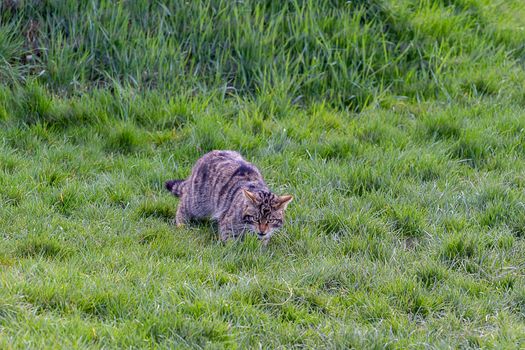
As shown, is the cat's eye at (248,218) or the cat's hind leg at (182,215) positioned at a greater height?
the cat's eye at (248,218)

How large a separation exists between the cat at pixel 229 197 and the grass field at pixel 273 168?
139 mm

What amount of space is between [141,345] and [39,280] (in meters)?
0.94

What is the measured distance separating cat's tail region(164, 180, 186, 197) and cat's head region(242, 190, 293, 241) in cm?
82

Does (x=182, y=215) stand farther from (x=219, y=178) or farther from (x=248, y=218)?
(x=248, y=218)

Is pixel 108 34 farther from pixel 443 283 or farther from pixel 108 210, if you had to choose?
pixel 443 283

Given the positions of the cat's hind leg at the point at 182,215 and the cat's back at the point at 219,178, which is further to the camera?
the cat's back at the point at 219,178

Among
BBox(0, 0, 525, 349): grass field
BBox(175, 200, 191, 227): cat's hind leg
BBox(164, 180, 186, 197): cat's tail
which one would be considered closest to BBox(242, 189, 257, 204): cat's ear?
BBox(0, 0, 525, 349): grass field

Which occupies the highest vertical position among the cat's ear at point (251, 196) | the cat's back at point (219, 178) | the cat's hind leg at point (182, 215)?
the cat's ear at point (251, 196)

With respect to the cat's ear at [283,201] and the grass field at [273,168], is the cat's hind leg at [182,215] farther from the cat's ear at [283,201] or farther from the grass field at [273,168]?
the cat's ear at [283,201]

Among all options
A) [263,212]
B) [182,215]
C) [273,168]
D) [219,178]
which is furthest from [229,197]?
[273,168]

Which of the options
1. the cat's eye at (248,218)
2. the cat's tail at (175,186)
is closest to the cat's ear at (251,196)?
the cat's eye at (248,218)

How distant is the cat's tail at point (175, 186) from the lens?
7379mm

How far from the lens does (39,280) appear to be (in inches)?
221

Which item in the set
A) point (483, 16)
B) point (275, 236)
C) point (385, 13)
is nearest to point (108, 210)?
point (275, 236)
